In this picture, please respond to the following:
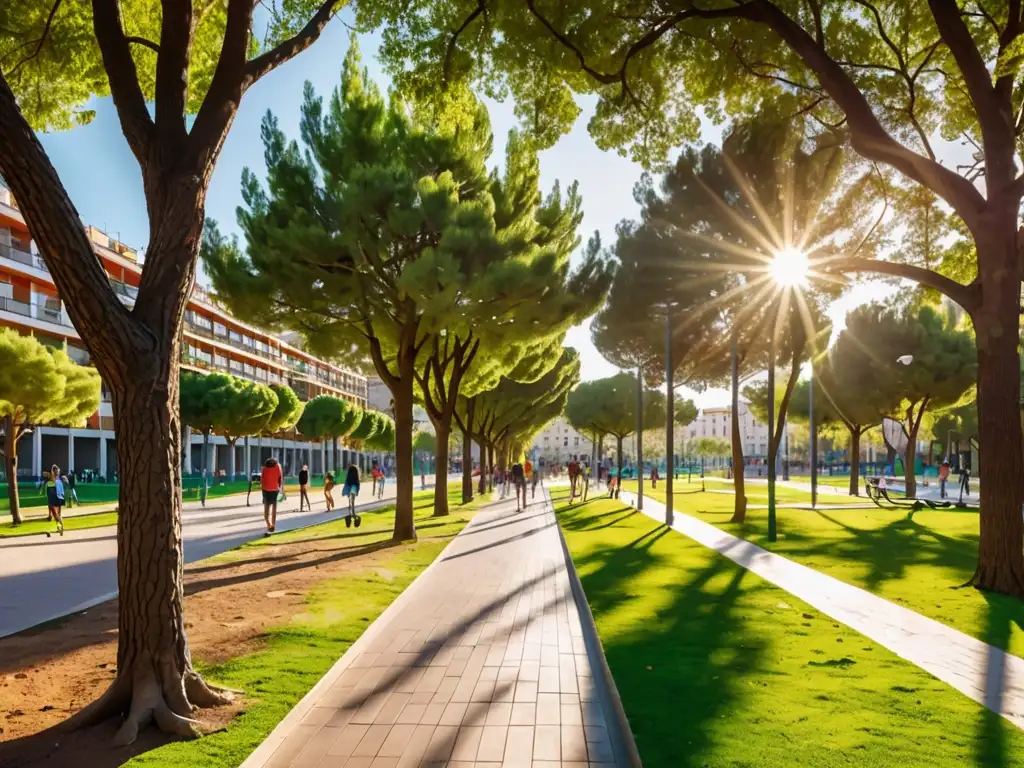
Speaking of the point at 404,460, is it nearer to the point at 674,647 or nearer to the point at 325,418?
the point at 674,647

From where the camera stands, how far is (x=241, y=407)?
44094 mm

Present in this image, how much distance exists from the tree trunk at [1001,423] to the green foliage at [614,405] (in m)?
45.1

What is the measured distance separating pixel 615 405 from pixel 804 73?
44.7m

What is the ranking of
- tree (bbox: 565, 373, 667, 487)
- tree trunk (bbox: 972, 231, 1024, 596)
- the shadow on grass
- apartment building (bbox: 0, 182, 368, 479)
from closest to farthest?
the shadow on grass
tree trunk (bbox: 972, 231, 1024, 596)
apartment building (bbox: 0, 182, 368, 479)
tree (bbox: 565, 373, 667, 487)

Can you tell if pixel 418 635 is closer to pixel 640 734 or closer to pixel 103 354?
pixel 640 734

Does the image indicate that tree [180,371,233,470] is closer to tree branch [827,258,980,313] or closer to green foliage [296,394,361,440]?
green foliage [296,394,361,440]

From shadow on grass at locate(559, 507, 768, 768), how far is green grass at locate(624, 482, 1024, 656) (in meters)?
1.99

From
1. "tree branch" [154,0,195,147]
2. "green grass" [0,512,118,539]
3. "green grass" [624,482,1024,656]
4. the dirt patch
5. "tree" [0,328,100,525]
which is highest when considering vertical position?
"tree branch" [154,0,195,147]

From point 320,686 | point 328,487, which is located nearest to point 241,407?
point 328,487

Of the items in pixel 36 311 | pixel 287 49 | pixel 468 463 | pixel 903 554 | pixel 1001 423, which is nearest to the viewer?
pixel 287 49

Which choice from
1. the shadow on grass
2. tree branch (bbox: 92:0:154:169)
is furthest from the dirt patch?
tree branch (bbox: 92:0:154:169)

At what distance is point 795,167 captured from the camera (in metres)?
19.3

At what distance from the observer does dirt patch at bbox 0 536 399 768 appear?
4.50 meters

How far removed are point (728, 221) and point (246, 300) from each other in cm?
1270
